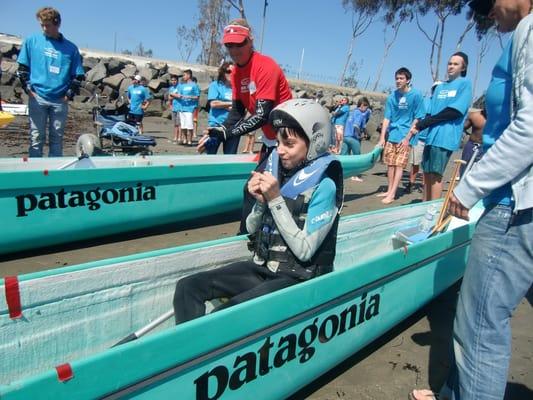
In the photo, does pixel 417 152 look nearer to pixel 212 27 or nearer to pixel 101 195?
pixel 101 195

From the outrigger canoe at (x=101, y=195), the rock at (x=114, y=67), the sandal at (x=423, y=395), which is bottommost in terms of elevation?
the sandal at (x=423, y=395)

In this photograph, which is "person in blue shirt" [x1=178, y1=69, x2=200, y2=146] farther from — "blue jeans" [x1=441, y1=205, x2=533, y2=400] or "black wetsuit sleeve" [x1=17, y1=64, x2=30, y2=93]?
"blue jeans" [x1=441, y1=205, x2=533, y2=400]

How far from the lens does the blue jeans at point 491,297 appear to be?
173 cm

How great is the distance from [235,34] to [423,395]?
2957 millimetres

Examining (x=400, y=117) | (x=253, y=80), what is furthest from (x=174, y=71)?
(x=253, y=80)

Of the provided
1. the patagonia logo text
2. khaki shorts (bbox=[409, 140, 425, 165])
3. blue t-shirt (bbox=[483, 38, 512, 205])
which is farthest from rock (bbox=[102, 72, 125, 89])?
blue t-shirt (bbox=[483, 38, 512, 205])

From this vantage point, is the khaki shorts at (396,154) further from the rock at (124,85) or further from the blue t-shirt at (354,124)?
the rock at (124,85)

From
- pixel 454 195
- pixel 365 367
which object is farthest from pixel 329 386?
pixel 454 195

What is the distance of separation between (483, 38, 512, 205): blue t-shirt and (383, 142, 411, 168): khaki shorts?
4366mm

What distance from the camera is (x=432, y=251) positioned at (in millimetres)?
2896

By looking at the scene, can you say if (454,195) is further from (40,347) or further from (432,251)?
(40,347)

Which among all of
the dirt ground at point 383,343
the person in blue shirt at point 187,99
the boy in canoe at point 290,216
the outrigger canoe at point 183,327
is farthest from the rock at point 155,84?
the boy in canoe at point 290,216

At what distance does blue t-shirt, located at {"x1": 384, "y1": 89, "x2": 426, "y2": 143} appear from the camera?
20.3 feet

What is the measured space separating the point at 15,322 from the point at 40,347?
0.67ft
